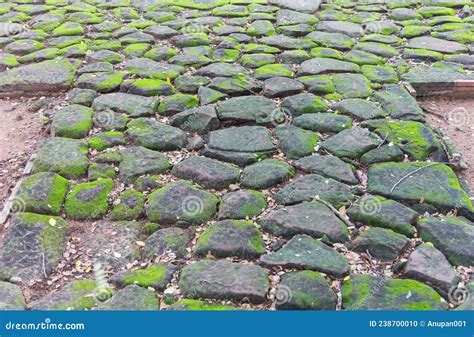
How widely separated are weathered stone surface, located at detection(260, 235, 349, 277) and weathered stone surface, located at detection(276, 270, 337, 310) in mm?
61

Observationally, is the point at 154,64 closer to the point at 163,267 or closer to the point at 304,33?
the point at 304,33

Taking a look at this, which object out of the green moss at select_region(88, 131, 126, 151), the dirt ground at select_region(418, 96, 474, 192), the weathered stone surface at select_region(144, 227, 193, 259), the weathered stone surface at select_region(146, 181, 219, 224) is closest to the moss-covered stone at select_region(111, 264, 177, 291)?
the weathered stone surface at select_region(144, 227, 193, 259)

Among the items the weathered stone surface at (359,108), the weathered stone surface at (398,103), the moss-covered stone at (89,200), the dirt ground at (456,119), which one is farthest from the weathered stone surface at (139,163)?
the dirt ground at (456,119)

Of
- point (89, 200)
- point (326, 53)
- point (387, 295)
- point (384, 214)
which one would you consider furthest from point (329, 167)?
point (326, 53)

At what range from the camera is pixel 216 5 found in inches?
264

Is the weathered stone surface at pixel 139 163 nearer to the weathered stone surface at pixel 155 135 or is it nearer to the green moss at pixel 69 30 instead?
the weathered stone surface at pixel 155 135

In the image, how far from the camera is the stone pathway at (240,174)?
2703 millimetres

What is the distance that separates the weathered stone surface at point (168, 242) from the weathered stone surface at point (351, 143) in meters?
1.22

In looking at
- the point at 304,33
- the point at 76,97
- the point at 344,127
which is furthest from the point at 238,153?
the point at 304,33

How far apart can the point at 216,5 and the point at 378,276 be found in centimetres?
477

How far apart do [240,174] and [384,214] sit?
3.00ft

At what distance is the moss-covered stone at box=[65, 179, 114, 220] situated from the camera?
3207mm

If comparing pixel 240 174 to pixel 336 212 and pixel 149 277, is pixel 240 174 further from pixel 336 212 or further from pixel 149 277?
pixel 149 277

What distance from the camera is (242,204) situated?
3.21 m
